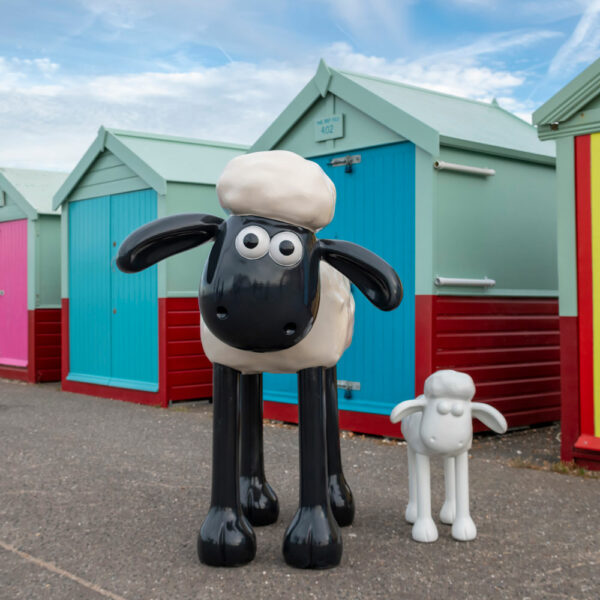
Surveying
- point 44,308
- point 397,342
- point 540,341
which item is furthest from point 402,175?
point 44,308

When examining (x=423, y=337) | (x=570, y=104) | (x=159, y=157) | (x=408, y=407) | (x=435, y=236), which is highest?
(x=159, y=157)

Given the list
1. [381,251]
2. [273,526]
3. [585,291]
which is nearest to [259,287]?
[273,526]

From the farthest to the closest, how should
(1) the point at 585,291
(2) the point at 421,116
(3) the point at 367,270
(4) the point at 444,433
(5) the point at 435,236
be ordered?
(2) the point at 421,116 → (5) the point at 435,236 → (1) the point at 585,291 → (4) the point at 444,433 → (3) the point at 367,270

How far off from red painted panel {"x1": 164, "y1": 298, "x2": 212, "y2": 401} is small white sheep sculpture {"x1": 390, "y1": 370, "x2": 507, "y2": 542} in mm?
5379

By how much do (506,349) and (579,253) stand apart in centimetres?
177

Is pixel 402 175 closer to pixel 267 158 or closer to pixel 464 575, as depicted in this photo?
pixel 267 158

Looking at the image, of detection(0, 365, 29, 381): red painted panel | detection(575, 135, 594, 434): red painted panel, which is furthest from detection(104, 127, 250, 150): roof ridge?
detection(575, 135, 594, 434): red painted panel

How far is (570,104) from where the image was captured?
19.0ft

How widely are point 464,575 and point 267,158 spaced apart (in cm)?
207

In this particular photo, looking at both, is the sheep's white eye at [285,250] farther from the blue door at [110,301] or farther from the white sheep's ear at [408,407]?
the blue door at [110,301]

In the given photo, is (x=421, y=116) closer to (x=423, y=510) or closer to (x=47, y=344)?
(x=423, y=510)

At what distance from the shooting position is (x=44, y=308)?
1172cm

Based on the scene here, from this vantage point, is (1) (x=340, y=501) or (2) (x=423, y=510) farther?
(1) (x=340, y=501)

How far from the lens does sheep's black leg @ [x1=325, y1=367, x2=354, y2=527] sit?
4.29 meters
